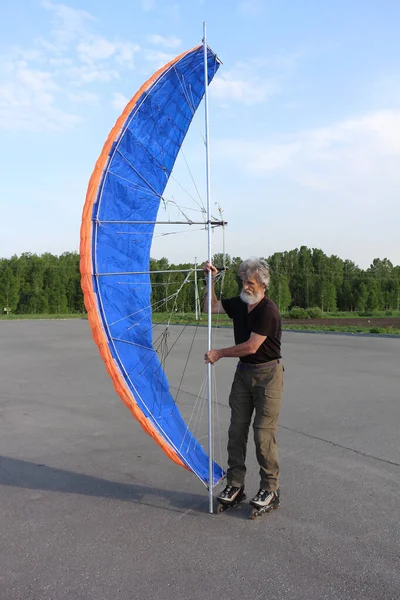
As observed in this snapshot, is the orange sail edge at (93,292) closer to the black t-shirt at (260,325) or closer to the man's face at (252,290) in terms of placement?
the black t-shirt at (260,325)

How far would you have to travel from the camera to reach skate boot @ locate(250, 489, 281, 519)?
151 inches

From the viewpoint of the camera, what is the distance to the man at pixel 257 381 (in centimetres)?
387

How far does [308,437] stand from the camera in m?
6.07

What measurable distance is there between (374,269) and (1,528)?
281 feet

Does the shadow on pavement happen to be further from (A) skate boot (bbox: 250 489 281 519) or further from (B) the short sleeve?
(B) the short sleeve

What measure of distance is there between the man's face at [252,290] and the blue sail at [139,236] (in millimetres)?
842

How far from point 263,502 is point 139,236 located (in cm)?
235

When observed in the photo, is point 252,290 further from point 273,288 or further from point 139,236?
point 273,288

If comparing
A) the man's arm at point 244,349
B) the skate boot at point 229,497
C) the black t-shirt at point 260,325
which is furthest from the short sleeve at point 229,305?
the skate boot at point 229,497

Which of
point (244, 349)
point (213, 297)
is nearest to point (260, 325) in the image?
point (244, 349)

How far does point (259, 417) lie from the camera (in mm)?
3918

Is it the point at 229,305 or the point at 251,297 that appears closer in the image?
the point at 251,297

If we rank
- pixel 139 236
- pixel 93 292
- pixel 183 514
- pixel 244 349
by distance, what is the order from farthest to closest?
pixel 139 236 → pixel 183 514 → pixel 244 349 → pixel 93 292

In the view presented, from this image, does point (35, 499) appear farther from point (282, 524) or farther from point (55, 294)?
point (55, 294)
